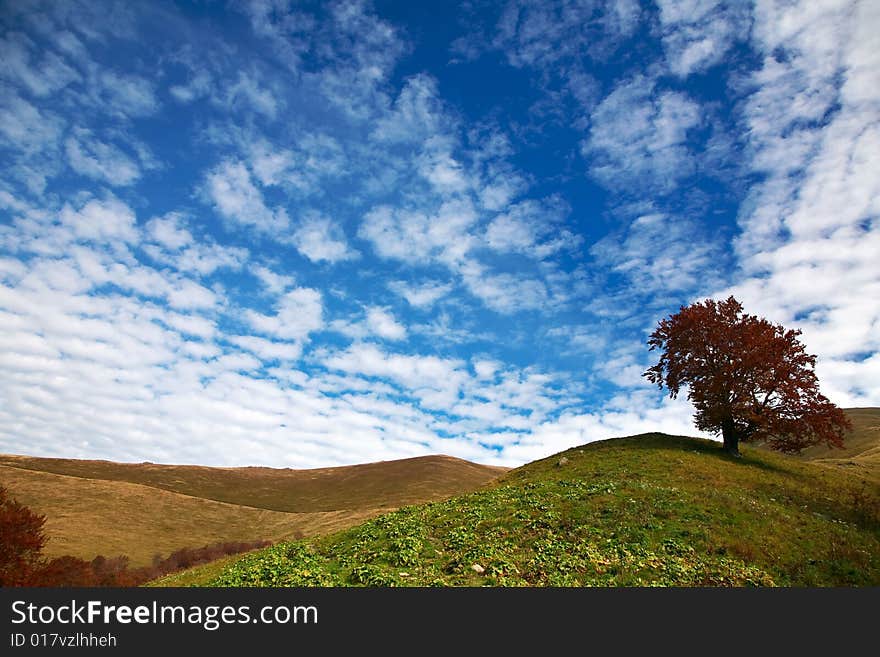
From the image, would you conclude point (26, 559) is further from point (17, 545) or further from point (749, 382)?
point (749, 382)

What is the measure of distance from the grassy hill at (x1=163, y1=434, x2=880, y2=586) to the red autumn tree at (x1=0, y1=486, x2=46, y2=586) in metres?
26.4

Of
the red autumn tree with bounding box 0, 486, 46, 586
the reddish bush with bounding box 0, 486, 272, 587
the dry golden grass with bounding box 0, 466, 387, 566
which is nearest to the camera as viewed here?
the red autumn tree with bounding box 0, 486, 46, 586

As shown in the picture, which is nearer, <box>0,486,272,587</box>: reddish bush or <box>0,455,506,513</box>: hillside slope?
<box>0,486,272,587</box>: reddish bush

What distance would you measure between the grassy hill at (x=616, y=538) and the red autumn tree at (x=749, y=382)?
6465mm

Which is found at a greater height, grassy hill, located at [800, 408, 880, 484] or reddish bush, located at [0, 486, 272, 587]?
grassy hill, located at [800, 408, 880, 484]

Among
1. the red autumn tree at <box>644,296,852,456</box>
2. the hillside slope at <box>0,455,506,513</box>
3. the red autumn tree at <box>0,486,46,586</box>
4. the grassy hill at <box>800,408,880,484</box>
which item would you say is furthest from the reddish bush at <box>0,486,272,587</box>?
the grassy hill at <box>800,408,880,484</box>

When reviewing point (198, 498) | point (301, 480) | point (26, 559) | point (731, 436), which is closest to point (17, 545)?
point (26, 559)

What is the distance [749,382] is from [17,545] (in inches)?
2513

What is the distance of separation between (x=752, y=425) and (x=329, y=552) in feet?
122

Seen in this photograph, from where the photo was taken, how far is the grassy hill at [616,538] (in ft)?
57.0

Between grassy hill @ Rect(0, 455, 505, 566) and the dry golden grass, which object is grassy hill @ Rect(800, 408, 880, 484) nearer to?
grassy hill @ Rect(0, 455, 505, 566)

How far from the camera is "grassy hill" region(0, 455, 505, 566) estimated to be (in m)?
88.1

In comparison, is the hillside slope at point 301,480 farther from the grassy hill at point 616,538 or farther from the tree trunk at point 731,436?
the grassy hill at point 616,538

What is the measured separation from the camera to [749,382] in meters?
41.1
